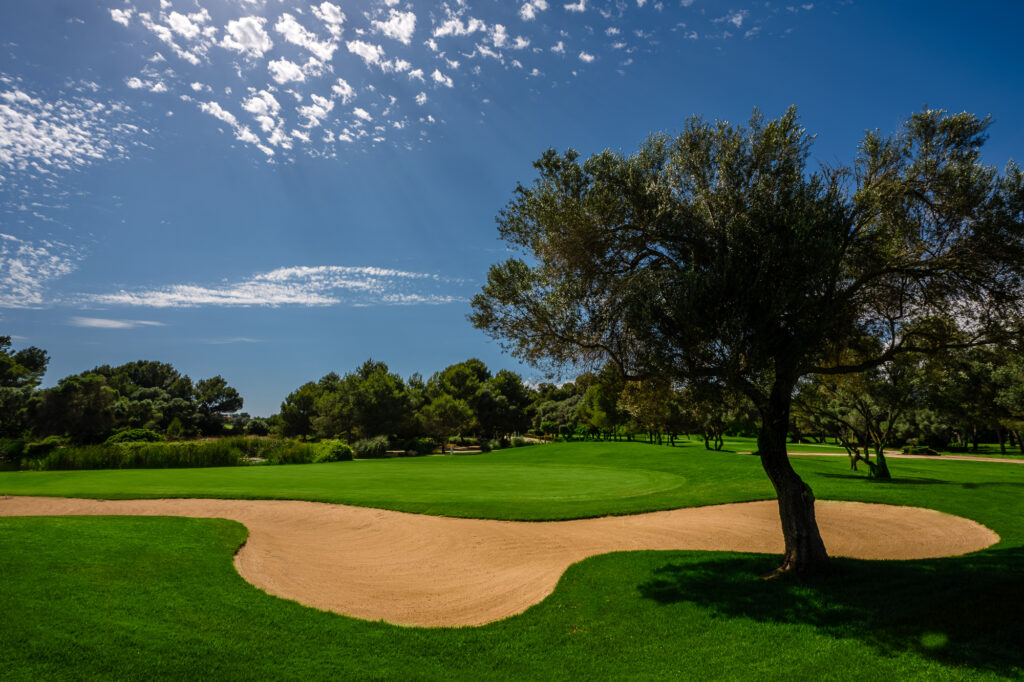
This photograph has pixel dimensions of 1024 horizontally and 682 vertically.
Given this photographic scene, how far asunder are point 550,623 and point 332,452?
40853 millimetres

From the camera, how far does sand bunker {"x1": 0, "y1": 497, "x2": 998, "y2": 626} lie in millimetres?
9555

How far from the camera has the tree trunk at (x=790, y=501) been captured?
9.66 metres

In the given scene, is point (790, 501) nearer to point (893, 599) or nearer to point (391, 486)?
point (893, 599)

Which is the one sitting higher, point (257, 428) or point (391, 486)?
point (391, 486)

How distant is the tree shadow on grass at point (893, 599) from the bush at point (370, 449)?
4598 centimetres

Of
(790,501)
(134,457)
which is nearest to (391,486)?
(790,501)

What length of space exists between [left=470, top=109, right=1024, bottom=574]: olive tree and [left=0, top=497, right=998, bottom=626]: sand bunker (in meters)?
5.06

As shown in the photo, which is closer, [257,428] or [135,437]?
[135,437]

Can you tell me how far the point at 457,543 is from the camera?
13.3 meters

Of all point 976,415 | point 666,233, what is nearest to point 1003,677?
point 666,233

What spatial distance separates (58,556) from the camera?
32.7ft

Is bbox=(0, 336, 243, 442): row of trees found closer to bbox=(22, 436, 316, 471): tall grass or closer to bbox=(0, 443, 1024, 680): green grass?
bbox=(22, 436, 316, 471): tall grass

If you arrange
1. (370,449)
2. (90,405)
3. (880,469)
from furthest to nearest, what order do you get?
(90,405), (370,449), (880,469)

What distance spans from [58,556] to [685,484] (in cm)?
2364
